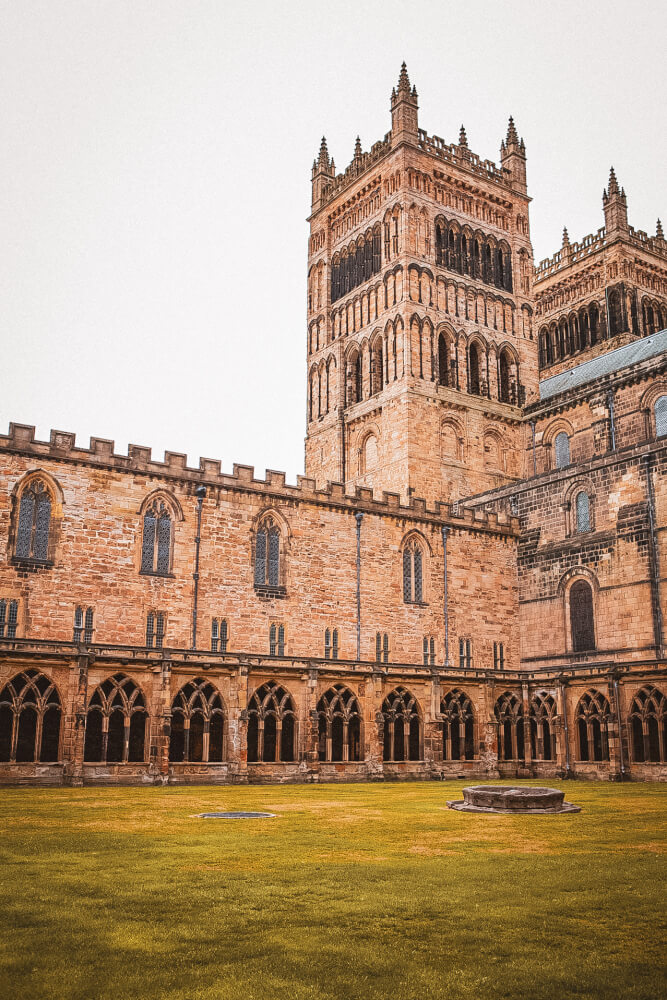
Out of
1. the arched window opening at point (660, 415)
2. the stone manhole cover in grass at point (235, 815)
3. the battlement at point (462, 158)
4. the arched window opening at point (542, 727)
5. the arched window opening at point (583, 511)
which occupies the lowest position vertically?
the stone manhole cover in grass at point (235, 815)

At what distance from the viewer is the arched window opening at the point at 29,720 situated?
25609 mm

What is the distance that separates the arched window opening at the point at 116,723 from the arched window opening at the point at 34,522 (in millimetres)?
9605

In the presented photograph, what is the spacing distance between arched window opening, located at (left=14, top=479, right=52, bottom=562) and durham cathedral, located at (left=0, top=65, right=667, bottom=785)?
118 millimetres

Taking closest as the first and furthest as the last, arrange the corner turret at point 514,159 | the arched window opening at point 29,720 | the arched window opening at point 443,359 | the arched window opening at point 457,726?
1. the arched window opening at point 29,720
2. the arched window opening at point 457,726
3. the arched window opening at point 443,359
4. the corner turret at point 514,159

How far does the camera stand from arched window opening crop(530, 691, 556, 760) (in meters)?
34.9

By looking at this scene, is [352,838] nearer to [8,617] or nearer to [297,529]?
[8,617]

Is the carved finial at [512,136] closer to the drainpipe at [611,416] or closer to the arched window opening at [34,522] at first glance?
the drainpipe at [611,416]

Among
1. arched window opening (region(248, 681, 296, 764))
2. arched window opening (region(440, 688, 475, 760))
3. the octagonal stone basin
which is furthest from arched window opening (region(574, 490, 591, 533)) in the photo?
the octagonal stone basin

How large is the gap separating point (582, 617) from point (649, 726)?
39.2 feet

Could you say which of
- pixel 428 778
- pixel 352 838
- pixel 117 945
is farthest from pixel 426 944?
pixel 428 778

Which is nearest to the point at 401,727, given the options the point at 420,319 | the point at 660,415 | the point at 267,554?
the point at 267,554

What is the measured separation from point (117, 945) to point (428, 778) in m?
25.8

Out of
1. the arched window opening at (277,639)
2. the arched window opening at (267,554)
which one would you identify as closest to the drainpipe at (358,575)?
the arched window opening at (277,639)

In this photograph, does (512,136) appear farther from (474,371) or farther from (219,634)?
(219,634)
